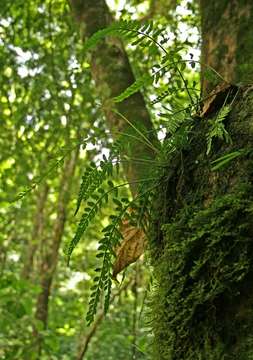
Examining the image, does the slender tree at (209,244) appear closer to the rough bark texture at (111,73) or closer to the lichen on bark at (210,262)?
the lichen on bark at (210,262)

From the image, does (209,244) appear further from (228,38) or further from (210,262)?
(228,38)

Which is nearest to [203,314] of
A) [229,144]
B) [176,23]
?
[229,144]

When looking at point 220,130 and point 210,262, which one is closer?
point 210,262

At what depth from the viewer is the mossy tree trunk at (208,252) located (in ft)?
3.23

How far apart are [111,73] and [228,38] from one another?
0.56 metres

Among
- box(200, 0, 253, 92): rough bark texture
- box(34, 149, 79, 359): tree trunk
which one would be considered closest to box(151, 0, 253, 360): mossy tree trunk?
box(200, 0, 253, 92): rough bark texture

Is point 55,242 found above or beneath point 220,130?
above

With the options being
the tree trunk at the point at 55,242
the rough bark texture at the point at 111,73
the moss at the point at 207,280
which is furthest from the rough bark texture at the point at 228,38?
the tree trunk at the point at 55,242

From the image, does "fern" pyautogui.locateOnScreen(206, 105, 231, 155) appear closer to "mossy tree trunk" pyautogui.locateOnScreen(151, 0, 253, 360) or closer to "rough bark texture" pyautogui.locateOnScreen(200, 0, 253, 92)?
"mossy tree trunk" pyautogui.locateOnScreen(151, 0, 253, 360)

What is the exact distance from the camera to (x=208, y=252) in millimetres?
1045

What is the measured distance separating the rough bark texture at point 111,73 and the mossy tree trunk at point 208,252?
0.65 m

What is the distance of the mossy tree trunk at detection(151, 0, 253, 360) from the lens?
3.23 ft

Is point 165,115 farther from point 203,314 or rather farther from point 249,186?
point 203,314

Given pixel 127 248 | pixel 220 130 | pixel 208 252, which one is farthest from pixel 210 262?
pixel 127 248
